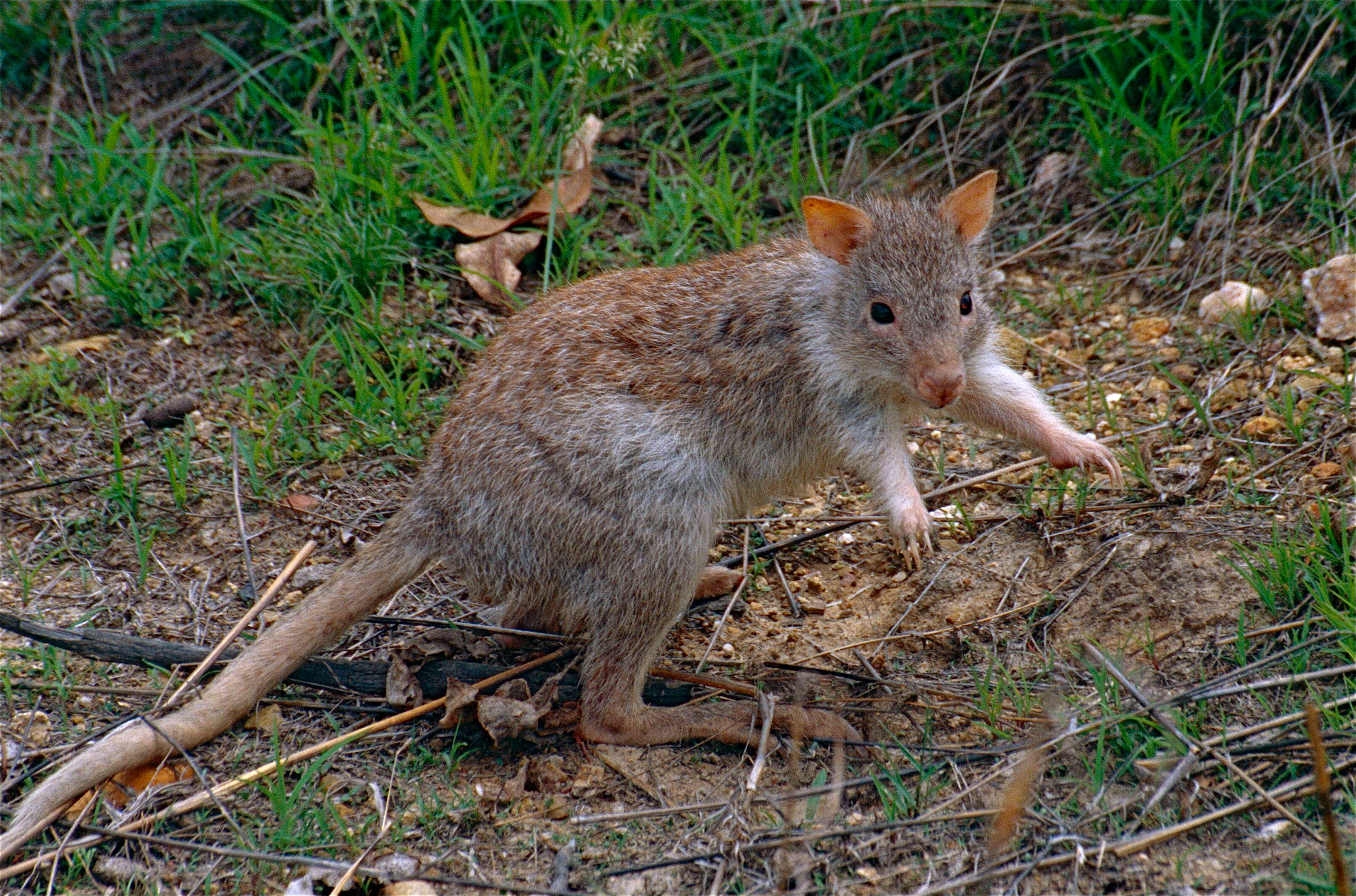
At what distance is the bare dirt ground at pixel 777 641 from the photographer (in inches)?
135

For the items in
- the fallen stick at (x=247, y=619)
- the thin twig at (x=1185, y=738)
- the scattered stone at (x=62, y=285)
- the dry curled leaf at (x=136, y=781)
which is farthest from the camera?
the scattered stone at (x=62, y=285)

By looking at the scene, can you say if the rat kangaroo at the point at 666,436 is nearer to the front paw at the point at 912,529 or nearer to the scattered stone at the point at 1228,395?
the front paw at the point at 912,529

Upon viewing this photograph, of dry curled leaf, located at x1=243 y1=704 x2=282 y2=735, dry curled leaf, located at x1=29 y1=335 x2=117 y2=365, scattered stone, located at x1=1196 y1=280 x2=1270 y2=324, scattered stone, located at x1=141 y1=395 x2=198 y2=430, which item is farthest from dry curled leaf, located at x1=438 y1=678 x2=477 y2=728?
scattered stone, located at x1=1196 y1=280 x2=1270 y2=324

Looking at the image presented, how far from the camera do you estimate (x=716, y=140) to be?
614cm

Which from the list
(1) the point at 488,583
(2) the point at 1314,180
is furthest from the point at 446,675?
(2) the point at 1314,180

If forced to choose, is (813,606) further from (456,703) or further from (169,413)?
(169,413)

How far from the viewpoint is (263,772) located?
3758 millimetres

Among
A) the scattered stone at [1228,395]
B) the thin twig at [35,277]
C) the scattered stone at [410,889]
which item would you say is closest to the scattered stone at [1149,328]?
the scattered stone at [1228,395]

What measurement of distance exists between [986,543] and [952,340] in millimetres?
913

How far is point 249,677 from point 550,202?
8.69 ft

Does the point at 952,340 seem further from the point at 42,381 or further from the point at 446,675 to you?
the point at 42,381

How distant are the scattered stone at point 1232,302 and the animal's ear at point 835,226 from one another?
1866mm

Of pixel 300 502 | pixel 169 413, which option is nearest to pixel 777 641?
pixel 300 502

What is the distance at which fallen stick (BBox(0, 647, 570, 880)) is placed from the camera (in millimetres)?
3479
